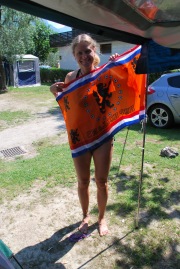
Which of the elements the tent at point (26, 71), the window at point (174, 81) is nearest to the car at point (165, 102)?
the window at point (174, 81)

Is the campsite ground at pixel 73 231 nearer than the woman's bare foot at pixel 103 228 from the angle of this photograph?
Yes

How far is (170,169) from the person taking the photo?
477 centimetres

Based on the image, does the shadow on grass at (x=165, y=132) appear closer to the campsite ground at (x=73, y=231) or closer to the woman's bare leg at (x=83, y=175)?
the campsite ground at (x=73, y=231)

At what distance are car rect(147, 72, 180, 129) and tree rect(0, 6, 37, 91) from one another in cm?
1281

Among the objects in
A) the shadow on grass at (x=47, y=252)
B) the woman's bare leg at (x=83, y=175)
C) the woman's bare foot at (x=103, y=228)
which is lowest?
the shadow on grass at (x=47, y=252)

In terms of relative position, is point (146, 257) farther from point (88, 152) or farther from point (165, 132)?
point (165, 132)

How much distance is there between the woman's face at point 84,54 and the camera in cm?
264

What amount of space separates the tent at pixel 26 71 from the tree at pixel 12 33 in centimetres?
181

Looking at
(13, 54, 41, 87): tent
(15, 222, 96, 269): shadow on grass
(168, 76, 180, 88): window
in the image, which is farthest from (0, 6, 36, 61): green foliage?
(15, 222, 96, 269): shadow on grass

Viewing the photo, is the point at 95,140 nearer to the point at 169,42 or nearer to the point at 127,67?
the point at 127,67

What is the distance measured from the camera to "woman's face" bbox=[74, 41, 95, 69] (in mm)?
2639

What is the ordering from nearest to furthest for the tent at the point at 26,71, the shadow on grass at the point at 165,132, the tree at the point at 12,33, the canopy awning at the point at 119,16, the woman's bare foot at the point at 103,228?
1. the canopy awning at the point at 119,16
2. the woman's bare foot at the point at 103,228
3. the shadow on grass at the point at 165,132
4. the tree at the point at 12,33
5. the tent at the point at 26,71

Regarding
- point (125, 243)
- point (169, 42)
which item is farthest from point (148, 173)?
point (169, 42)

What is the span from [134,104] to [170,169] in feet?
7.12
